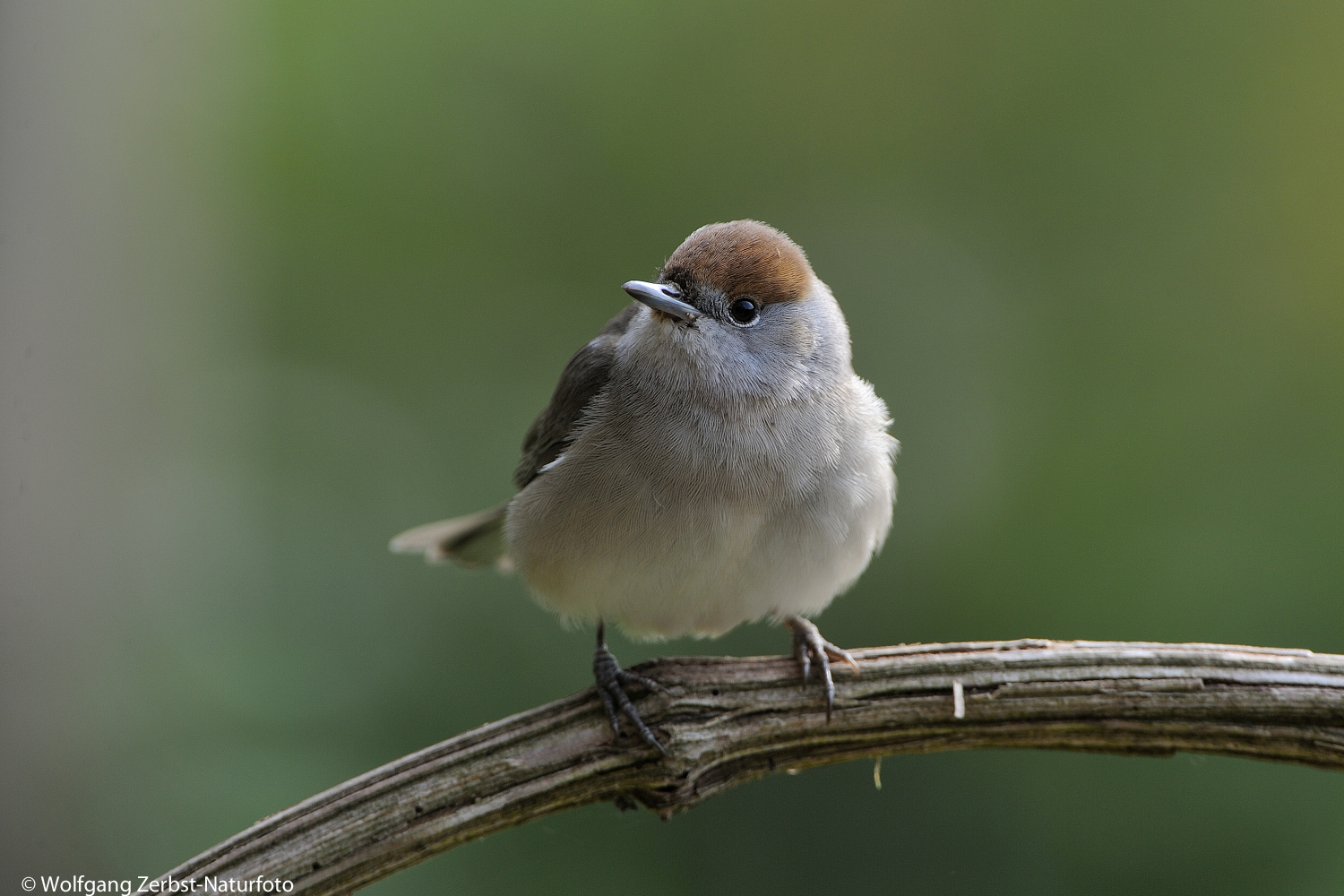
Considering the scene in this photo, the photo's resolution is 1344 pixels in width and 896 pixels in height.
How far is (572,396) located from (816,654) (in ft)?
4.00

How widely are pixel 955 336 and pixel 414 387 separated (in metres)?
2.59

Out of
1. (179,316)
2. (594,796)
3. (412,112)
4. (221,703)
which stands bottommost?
(594,796)

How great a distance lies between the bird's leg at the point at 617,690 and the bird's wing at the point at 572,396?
0.80 metres

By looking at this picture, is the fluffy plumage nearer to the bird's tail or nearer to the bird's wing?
the bird's wing

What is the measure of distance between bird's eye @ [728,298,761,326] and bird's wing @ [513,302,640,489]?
0.43 meters

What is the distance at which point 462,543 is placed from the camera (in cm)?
374

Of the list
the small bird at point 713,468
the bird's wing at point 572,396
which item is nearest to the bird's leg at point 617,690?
the small bird at point 713,468

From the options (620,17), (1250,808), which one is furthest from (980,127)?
(1250,808)

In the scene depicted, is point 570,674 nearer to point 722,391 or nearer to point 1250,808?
point 722,391

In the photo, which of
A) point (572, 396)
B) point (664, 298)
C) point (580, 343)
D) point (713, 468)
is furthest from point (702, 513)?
point (580, 343)

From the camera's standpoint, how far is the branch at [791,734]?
88.7 inches

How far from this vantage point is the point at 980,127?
4.55 m

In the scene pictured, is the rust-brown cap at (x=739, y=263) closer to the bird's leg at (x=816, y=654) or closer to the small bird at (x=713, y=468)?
the small bird at (x=713, y=468)

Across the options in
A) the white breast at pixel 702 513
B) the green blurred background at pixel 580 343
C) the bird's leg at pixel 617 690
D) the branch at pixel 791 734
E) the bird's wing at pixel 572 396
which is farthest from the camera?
the green blurred background at pixel 580 343
